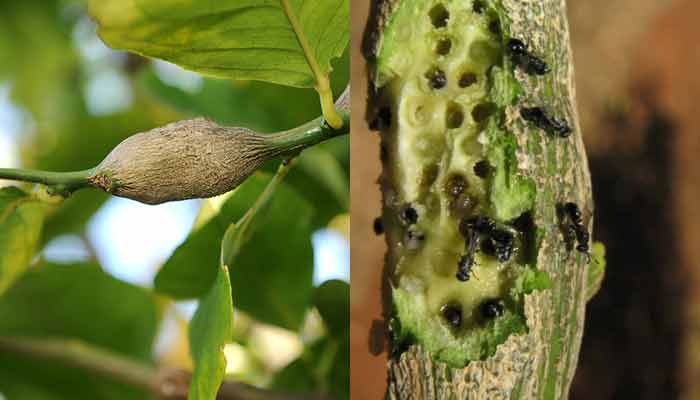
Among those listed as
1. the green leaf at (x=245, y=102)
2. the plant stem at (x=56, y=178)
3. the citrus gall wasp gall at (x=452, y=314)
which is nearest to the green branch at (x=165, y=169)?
the plant stem at (x=56, y=178)

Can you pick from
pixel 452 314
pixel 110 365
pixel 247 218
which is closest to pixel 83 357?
pixel 110 365

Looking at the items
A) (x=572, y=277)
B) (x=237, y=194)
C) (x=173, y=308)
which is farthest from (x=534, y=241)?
(x=173, y=308)

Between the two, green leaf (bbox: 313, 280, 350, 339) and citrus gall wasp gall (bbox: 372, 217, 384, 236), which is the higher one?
citrus gall wasp gall (bbox: 372, 217, 384, 236)

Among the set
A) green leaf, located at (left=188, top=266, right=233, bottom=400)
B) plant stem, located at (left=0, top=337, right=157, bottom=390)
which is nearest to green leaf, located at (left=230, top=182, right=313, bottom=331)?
plant stem, located at (left=0, top=337, right=157, bottom=390)

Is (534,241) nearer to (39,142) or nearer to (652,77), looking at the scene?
(652,77)

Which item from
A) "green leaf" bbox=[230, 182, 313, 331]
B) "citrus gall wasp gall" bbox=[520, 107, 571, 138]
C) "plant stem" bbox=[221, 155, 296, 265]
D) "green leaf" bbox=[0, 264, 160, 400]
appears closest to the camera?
"citrus gall wasp gall" bbox=[520, 107, 571, 138]

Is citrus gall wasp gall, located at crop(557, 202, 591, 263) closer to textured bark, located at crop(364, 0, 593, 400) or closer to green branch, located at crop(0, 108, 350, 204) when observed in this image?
textured bark, located at crop(364, 0, 593, 400)

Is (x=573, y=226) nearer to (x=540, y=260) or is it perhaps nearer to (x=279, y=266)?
(x=540, y=260)
